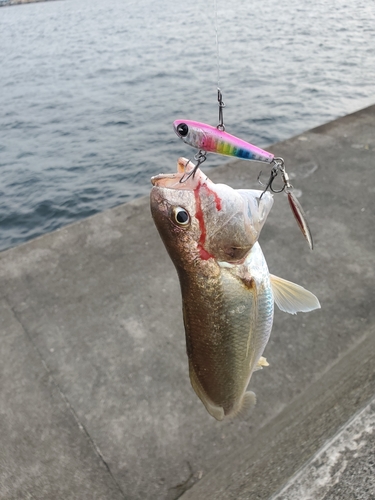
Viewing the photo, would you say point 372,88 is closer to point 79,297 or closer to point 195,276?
point 79,297

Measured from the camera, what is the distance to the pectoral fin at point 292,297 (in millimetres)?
1967

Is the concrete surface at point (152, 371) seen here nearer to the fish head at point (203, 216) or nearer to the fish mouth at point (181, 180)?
the fish head at point (203, 216)

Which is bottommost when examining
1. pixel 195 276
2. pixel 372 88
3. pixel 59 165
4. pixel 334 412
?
pixel 59 165

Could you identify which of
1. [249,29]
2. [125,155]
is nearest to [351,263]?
[125,155]

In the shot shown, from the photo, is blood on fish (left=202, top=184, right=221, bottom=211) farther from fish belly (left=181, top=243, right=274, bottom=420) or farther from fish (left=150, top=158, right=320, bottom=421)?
fish belly (left=181, top=243, right=274, bottom=420)

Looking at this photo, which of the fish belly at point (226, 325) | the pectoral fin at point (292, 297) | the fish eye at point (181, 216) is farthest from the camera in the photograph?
the pectoral fin at point (292, 297)

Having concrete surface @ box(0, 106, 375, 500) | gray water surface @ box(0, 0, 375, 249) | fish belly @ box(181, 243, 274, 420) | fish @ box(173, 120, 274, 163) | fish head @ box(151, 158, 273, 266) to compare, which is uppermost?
fish @ box(173, 120, 274, 163)

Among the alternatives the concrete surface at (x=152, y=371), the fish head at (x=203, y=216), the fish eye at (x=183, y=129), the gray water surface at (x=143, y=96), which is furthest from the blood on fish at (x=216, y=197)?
the gray water surface at (x=143, y=96)

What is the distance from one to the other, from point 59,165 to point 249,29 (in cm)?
1781

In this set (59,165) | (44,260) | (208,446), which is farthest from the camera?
(59,165)

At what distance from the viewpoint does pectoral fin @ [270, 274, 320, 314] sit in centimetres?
197

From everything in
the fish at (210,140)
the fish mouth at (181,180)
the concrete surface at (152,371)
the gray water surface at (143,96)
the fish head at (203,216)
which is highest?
the fish at (210,140)

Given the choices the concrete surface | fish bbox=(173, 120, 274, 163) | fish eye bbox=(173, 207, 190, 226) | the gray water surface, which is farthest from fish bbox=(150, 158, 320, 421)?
the gray water surface

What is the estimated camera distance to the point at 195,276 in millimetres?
1788
